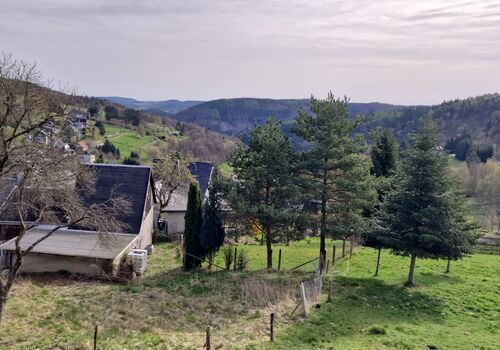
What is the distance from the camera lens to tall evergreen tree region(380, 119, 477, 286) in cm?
1944

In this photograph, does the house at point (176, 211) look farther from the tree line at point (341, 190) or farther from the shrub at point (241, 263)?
the tree line at point (341, 190)

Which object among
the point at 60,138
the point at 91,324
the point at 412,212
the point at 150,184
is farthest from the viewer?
the point at 150,184

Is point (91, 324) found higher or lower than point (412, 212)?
lower

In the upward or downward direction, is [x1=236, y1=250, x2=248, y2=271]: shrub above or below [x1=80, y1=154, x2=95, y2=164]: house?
below

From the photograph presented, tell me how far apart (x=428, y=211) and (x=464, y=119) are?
15424 centimetres

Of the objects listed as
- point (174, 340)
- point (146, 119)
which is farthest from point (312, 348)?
point (146, 119)

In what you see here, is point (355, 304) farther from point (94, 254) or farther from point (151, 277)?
point (94, 254)

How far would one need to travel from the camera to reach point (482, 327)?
52.0 ft

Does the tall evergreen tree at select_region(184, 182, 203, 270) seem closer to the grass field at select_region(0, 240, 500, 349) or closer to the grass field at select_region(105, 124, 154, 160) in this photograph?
the grass field at select_region(0, 240, 500, 349)

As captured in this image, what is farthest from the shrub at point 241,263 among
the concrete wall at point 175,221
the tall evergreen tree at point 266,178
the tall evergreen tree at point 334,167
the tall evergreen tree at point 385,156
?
the tall evergreen tree at point 385,156

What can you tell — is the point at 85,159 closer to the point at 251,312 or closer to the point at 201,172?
A: the point at 201,172

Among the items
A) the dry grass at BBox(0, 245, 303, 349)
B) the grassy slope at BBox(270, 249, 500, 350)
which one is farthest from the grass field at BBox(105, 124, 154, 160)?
the grassy slope at BBox(270, 249, 500, 350)

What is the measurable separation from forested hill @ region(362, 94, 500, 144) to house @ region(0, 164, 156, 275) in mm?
122464

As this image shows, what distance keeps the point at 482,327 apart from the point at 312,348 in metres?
7.01
